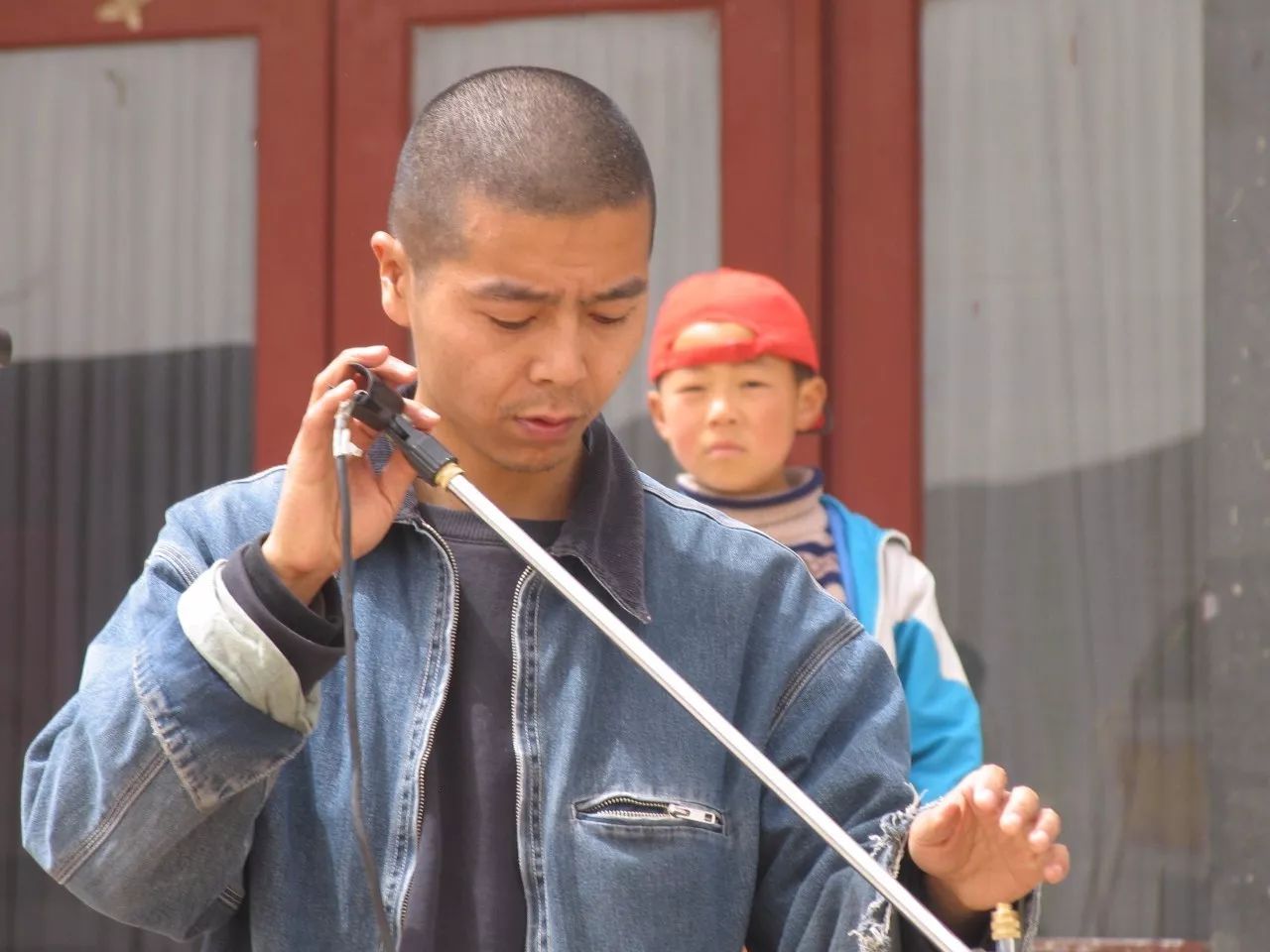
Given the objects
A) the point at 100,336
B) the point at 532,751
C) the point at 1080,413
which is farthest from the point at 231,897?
the point at 100,336

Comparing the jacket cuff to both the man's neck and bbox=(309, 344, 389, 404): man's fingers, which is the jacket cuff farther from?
the man's neck

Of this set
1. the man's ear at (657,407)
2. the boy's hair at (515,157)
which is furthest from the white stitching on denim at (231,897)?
the man's ear at (657,407)

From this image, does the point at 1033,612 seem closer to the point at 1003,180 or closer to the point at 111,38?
the point at 1003,180

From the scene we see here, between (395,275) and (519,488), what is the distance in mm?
274

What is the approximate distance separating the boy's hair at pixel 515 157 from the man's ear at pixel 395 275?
14mm

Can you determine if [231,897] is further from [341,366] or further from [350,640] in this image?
[341,366]

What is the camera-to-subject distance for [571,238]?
7.06 feet

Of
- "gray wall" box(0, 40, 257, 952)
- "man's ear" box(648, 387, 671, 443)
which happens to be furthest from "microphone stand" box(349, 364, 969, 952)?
"gray wall" box(0, 40, 257, 952)

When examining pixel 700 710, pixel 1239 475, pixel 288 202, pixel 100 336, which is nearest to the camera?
pixel 700 710

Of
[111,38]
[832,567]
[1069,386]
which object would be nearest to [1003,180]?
[1069,386]

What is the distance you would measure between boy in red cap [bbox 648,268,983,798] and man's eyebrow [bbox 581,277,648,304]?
1.60 meters

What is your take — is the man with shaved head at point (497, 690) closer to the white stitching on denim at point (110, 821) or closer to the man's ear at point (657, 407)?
the white stitching on denim at point (110, 821)

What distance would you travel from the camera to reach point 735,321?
403cm

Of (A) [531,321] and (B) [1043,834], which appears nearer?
Result: (B) [1043,834]
